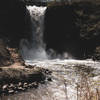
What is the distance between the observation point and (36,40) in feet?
94.4

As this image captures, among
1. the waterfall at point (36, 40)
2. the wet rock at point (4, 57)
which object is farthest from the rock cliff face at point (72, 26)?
the wet rock at point (4, 57)

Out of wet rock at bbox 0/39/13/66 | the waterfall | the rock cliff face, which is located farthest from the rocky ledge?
the waterfall

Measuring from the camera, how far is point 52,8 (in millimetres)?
28453

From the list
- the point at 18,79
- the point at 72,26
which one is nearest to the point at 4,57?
the point at 18,79

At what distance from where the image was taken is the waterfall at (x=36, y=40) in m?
27.6

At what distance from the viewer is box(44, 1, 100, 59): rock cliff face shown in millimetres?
26562

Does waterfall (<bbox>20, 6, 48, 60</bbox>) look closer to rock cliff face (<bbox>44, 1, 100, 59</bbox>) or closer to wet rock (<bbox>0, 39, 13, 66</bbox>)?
rock cliff face (<bbox>44, 1, 100, 59</bbox>)

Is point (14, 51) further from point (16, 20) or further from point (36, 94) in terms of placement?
point (16, 20)

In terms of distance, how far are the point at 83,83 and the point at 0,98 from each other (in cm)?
551

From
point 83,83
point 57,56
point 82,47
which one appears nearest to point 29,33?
point 57,56

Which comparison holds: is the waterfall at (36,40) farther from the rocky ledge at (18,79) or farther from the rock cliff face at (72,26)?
the rocky ledge at (18,79)

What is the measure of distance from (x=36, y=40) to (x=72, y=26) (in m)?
4.75

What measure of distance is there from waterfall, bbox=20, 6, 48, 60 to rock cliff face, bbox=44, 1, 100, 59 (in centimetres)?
75

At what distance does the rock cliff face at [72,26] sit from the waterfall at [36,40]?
75 centimetres
